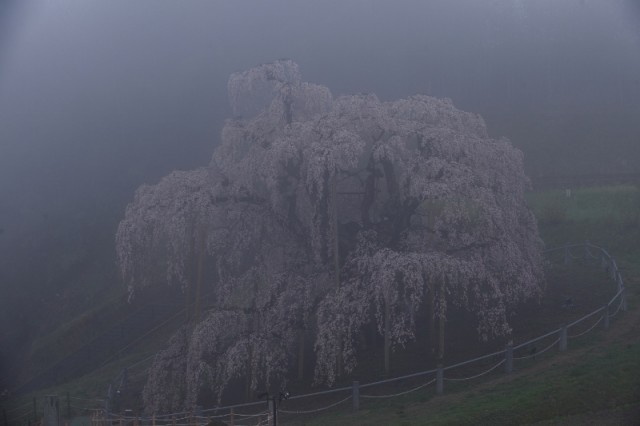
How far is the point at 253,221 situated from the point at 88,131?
127 feet

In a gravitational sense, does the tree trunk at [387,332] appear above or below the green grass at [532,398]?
above

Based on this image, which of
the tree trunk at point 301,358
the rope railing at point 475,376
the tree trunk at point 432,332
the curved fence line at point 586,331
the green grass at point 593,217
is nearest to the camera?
the rope railing at point 475,376

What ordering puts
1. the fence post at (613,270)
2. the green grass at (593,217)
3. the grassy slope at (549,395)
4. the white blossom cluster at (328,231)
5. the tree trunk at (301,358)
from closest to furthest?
the grassy slope at (549,395) < the white blossom cluster at (328,231) < the tree trunk at (301,358) < the fence post at (613,270) < the green grass at (593,217)

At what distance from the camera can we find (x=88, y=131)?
56.4m

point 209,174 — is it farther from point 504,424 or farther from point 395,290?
point 504,424

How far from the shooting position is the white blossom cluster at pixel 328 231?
744 inches

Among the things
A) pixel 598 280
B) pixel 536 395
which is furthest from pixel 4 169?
pixel 536 395

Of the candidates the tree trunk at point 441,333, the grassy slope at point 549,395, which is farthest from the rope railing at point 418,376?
the tree trunk at point 441,333

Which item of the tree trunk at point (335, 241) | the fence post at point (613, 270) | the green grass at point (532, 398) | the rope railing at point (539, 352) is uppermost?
the tree trunk at point (335, 241)

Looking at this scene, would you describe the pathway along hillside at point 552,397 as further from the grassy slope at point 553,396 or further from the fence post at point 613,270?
the fence post at point 613,270

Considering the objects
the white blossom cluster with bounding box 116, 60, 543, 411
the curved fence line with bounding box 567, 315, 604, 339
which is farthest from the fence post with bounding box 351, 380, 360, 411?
the curved fence line with bounding box 567, 315, 604, 339

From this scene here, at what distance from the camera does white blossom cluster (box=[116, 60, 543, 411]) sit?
62.0ft

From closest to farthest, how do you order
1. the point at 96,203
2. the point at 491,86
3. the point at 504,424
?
the point at 504,424
the point at 96,203
the point at 491,86

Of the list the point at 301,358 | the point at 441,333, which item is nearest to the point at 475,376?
the point at 441,333
